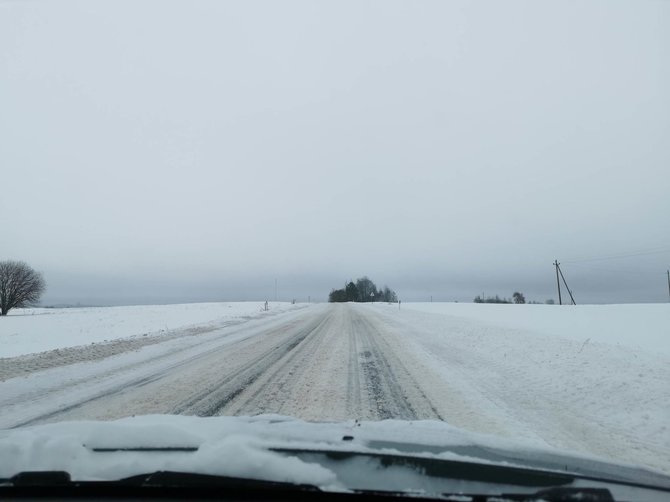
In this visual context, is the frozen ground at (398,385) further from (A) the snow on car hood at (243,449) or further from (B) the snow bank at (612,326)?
(A) the snow on car hood at (243,449)

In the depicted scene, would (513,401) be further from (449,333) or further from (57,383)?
(449,333)

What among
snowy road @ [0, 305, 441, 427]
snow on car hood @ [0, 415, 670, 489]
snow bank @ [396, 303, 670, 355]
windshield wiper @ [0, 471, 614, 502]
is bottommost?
snowy road @ [0, 305, 441, 427]

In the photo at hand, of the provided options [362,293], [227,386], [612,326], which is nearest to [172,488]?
[227,386]

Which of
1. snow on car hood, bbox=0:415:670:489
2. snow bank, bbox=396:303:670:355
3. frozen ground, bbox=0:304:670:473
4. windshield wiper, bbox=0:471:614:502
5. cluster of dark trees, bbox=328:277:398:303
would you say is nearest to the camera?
windshield wiper, bbox=0:471:614:502

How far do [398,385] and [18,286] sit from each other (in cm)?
7418

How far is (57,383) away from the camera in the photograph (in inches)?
294

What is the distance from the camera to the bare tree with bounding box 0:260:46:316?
61.8 m

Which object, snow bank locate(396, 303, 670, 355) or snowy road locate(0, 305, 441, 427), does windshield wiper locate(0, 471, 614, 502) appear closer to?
snowy road locate(0, 305, 441, 427)

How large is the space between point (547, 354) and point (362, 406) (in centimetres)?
661

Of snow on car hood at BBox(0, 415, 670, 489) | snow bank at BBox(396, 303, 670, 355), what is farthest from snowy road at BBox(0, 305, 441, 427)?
snow bank at BBox(396, 303, 670, 355)

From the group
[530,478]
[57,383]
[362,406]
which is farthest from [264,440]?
[57,383]

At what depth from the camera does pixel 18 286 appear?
2515 inches

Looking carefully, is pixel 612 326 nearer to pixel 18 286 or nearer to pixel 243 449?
pixel 243 449

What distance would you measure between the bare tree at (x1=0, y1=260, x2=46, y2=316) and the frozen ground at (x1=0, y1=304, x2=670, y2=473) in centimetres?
6321
